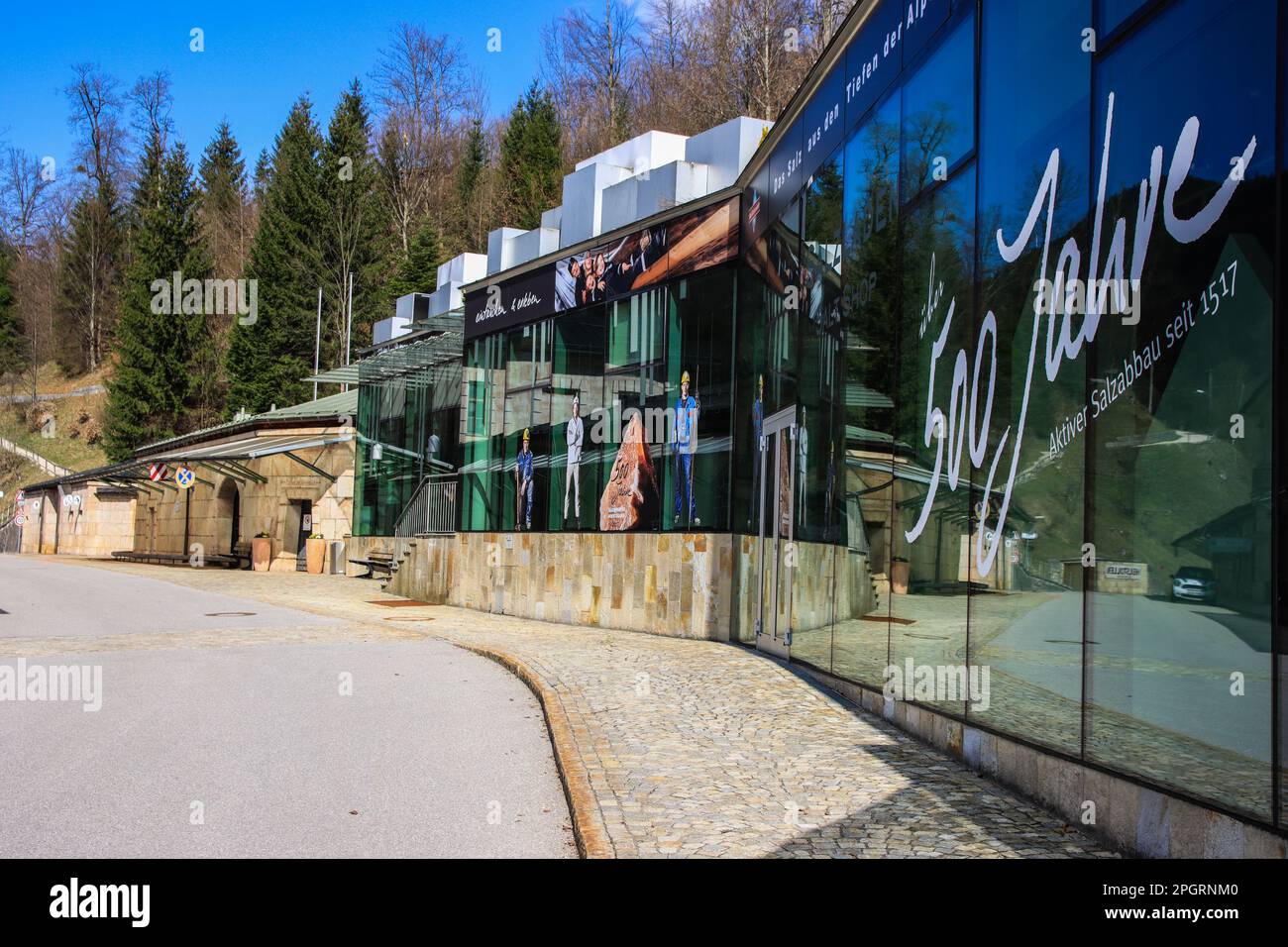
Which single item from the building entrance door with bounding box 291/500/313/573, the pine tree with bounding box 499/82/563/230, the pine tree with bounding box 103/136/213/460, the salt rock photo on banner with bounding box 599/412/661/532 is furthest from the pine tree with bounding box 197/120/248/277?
the salt rock photo on banner with bounding box 599/412/661/532

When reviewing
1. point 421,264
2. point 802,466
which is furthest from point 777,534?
point 421,264

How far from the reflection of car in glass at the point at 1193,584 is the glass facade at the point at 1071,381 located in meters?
0.01

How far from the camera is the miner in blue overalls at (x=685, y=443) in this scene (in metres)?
16.1

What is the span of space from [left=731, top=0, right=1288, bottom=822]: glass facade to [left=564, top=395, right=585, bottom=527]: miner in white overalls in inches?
321

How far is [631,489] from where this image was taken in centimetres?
1723

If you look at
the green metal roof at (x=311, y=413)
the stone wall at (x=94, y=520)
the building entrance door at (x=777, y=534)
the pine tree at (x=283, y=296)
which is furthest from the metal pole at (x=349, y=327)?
the building entrance door at (x=777, y=534)

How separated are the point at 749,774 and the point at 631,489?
9933 millimetres

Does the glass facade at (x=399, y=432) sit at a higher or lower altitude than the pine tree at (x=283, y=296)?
lower

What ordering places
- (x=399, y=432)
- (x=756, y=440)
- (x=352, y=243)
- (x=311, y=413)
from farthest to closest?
(x=352, y=243) < (x=311, y=413) < (x=399, y=432) < (x=756, y=440)

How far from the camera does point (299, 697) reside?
35.3ft

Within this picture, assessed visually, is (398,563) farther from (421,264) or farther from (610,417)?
(421,264)

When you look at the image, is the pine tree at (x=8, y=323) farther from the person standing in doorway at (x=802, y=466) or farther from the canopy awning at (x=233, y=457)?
the person standing in doorway at (x=802, y=466)

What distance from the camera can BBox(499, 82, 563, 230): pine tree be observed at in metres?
49.6
